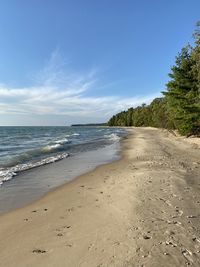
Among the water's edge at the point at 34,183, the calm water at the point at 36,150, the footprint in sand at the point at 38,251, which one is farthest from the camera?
the calm water at the point at 36,150

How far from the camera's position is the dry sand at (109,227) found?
4.98 m

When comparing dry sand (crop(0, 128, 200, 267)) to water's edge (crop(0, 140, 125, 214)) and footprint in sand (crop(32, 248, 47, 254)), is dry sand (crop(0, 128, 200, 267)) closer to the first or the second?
footprint in sand (crop(32, 248, 47, 254))

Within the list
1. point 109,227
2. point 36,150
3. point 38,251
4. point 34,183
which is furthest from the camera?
point 36,150

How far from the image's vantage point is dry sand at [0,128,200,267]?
4976 mm

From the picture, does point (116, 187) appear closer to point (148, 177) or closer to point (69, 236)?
point (148, 177)

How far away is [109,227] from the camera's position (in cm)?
632

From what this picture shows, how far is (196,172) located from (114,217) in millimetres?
6917

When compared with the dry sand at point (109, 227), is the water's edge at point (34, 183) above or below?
below

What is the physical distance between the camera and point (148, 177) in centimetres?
1159

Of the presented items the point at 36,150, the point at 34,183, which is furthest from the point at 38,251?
the point at 36,150

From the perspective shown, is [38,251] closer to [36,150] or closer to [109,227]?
[109,227]

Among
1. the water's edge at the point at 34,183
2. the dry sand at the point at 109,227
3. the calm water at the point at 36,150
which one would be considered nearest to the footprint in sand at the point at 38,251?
the dry sand at the point at 109,227

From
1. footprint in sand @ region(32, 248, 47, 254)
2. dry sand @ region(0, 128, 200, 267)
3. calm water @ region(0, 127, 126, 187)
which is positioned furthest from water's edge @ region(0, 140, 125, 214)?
footprint in sand @ region(32, 248, 47, 254)

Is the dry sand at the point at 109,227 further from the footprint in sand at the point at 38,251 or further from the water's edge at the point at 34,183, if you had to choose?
the water's edge at the point at 34,183
